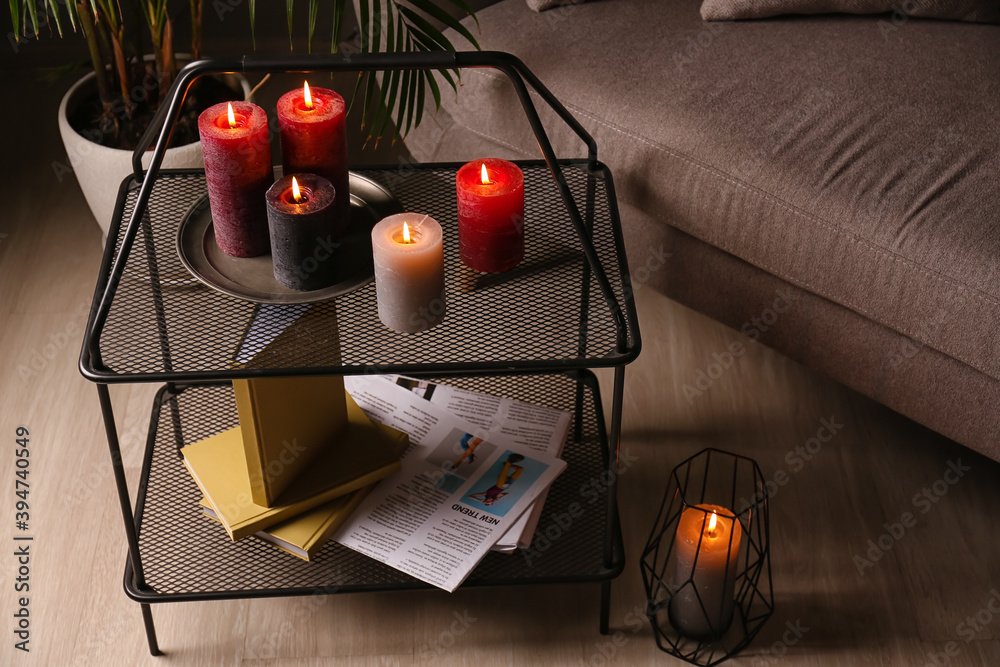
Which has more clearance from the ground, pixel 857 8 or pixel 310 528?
pixel 857 8

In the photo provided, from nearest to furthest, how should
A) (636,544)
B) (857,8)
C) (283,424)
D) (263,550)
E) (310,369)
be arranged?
(310,369) < (283,424) < (263,550) < (636,544) < (857,8)

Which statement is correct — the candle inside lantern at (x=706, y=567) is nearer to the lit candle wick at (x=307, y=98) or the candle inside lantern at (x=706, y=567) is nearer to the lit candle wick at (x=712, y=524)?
the lit candle wick at (x=712, y=524)

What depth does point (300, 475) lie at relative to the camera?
113 cm

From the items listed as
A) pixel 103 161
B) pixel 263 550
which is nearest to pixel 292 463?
pixel 263 550

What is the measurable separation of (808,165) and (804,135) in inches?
2.1

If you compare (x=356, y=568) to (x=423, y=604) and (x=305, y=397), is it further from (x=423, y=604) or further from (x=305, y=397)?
(x=305, y=397)

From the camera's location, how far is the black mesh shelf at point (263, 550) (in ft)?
3.67

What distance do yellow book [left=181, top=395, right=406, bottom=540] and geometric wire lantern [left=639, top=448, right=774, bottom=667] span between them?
1.12 feet

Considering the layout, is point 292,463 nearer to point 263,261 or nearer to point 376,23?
point 263,261

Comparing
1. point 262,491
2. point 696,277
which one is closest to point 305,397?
point 262,491

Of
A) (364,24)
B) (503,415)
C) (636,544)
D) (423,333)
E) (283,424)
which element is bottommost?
(636,544)

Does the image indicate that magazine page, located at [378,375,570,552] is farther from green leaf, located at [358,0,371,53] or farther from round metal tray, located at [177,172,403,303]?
green leaf, located at [358,0,371,53]

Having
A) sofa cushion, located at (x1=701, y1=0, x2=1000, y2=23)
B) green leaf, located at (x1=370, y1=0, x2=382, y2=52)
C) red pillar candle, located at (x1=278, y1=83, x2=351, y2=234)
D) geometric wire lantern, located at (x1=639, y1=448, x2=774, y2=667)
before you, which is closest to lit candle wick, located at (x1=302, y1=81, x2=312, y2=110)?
red pillar candle, located at (x1=278, y1=83, x2=351, y2=234)

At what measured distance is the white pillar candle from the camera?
36.6 inches
